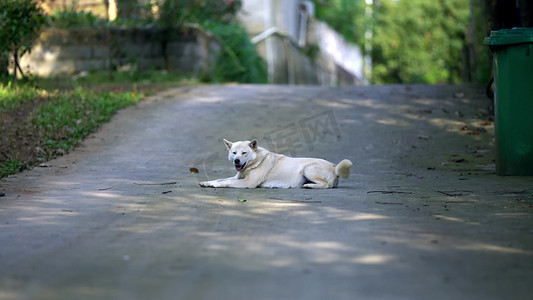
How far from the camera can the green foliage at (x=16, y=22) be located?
45.1ft

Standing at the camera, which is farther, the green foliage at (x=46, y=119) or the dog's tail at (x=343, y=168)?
the green foliage at (x=46, y=119)

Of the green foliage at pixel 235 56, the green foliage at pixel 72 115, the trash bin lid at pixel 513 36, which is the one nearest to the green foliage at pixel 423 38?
the green foliage at pixel 235 56

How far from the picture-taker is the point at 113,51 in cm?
1878

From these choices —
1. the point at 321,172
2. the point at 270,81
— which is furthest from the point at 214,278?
the point at 270,81

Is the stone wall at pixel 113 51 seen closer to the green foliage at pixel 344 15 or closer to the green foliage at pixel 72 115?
the green foliage at pixel 72 115

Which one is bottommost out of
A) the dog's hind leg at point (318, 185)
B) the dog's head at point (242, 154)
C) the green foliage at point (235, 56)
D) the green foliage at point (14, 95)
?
the dog's hind leg at point (318, 185)

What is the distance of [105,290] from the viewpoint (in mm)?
3748

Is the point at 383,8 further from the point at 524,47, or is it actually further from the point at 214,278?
the point at 214,278

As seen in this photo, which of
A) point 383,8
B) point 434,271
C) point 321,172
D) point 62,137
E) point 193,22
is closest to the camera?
point 434,271

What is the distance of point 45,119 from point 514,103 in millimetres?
7239

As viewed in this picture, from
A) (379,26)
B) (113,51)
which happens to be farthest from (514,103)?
(379,26)

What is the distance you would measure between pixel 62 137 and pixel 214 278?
7763 mm

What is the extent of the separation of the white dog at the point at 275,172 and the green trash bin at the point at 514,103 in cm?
242

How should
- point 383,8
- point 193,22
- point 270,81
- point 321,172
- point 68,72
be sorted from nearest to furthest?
point 321,172 < point 68,72 < point 193,22 < point 270,81 < point 383,8
